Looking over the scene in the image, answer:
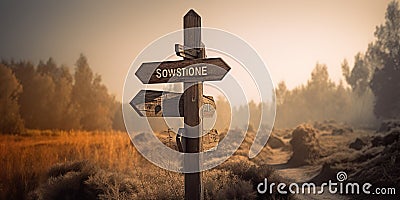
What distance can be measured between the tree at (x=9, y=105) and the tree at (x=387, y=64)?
5.59 meters

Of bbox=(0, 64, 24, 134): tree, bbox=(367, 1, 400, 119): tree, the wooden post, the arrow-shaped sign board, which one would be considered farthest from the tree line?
bbox=(367, 1, 400, 119): tree

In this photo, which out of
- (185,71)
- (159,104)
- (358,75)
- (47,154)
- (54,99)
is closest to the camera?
(185,71)

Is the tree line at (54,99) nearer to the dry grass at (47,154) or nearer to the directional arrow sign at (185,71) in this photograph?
the dry grass at (47,154)

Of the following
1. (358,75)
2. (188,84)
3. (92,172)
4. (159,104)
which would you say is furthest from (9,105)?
(358,75)

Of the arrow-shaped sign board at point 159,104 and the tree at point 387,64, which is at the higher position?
the tree at point 387,64

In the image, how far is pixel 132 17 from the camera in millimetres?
6129

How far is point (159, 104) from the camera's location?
3.40 m

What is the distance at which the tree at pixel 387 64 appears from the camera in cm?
628

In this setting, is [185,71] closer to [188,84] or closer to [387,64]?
[188,84]

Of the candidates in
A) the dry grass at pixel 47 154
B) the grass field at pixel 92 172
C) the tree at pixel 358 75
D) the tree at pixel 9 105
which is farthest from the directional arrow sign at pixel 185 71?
the tree at pixel 358 75

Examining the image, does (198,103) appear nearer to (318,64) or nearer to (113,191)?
(113,191)

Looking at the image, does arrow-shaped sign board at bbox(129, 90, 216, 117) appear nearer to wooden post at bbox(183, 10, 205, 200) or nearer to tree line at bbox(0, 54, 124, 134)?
wooden post at bbox(183, 10, 205, 200)

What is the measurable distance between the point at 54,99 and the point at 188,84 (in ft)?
12.0

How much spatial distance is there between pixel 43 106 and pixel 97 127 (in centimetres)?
87
